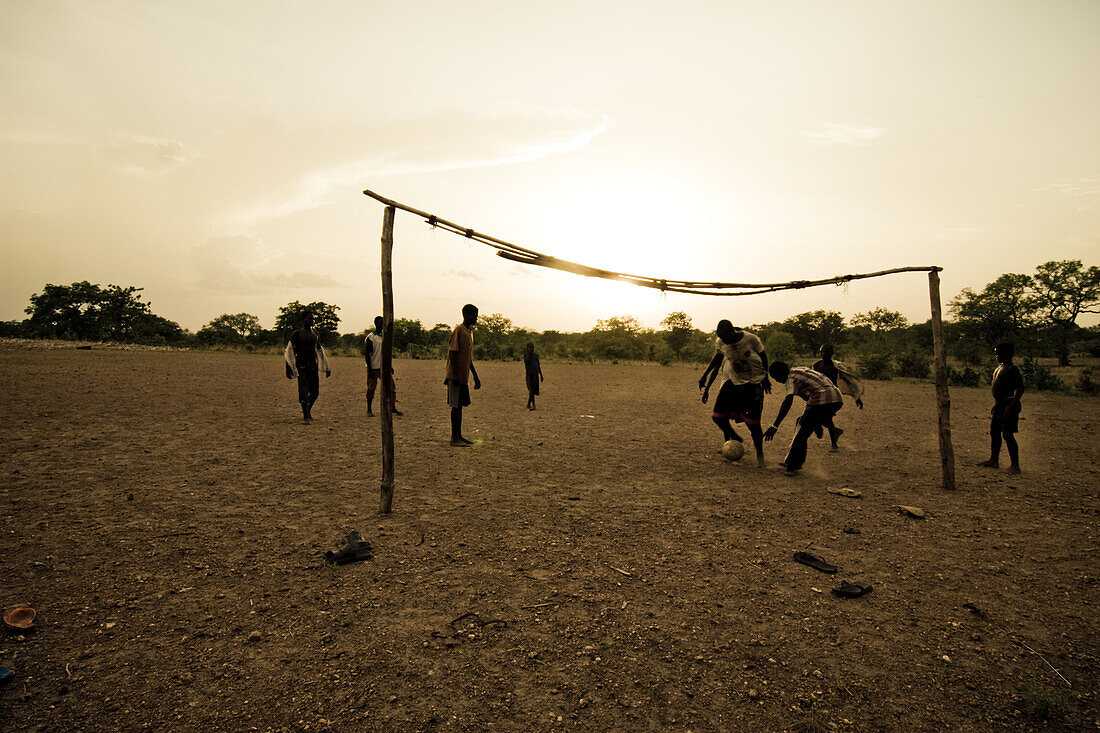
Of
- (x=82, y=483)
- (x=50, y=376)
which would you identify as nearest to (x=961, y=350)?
(x=82, y=483)

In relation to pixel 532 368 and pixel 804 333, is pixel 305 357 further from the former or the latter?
pixel 804 333

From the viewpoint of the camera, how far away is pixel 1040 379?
74.0 feet

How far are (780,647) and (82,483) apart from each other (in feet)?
23.8

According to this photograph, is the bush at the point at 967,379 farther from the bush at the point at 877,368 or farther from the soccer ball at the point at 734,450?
the soccer ball at the point at 734,450

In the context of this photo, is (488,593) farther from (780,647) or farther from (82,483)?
Answer: (82,483)

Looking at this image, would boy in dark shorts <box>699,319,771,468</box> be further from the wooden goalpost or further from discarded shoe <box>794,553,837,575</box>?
discarded shoe <box>794,553,837,575</box>

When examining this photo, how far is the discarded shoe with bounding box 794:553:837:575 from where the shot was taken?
401cm

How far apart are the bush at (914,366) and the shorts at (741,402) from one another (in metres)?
29.8

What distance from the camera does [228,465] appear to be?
22.3 feet

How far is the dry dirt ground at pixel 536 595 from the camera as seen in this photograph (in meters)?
2.51

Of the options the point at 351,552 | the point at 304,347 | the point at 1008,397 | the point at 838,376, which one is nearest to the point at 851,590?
the point at 351,552

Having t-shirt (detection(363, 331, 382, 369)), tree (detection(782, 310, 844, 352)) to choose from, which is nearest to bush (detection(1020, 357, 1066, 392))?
t-shirt (detection(363, 331, 382, 369))

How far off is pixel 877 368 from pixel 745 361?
29537 mm

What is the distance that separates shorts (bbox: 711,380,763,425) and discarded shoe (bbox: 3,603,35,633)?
707 cm
